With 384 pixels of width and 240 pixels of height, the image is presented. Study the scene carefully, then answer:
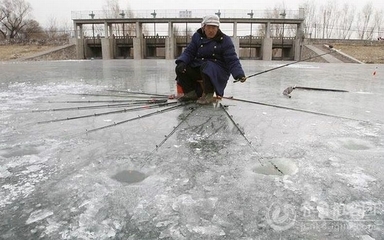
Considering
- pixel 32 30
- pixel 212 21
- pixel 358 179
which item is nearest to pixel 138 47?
pixel 212 21

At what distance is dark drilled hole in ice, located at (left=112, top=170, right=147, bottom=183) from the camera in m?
1.98

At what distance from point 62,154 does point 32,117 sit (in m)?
1.55

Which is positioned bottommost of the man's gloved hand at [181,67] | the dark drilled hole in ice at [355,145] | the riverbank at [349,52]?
the dark drilled hole in ice at [355,145]

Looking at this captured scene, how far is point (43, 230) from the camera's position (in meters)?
1.44

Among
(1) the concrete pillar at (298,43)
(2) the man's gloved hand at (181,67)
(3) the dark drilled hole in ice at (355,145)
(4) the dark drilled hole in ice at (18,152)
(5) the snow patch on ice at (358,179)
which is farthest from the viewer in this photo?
(1) the concrete pillar at (298,43)

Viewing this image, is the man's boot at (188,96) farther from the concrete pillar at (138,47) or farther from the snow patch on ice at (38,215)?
the concrete pillar at (138,47)

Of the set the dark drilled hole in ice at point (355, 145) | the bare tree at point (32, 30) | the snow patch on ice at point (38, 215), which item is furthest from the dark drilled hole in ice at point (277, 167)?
the bare tree at point (32, 30)

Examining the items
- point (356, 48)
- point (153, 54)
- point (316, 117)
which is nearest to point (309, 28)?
point (356, 48)

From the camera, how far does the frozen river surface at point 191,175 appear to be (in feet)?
4.89

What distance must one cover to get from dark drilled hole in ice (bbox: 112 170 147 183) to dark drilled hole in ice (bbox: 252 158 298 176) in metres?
0.79

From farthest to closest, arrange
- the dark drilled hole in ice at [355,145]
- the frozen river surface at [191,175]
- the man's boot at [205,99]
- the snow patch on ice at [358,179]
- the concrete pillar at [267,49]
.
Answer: the concrete pillar at [267,49]
the man's boot at [205,99]
the dark drilled hole in ice at [355,145]
the snow patch on ice at [358,179]
the frozen river surface at [191,175]

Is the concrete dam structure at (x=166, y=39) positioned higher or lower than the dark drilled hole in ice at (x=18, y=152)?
higher

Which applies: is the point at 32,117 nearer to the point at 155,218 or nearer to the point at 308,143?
the point at 155,218

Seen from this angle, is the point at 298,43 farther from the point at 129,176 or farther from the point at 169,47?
the point at 129,176
